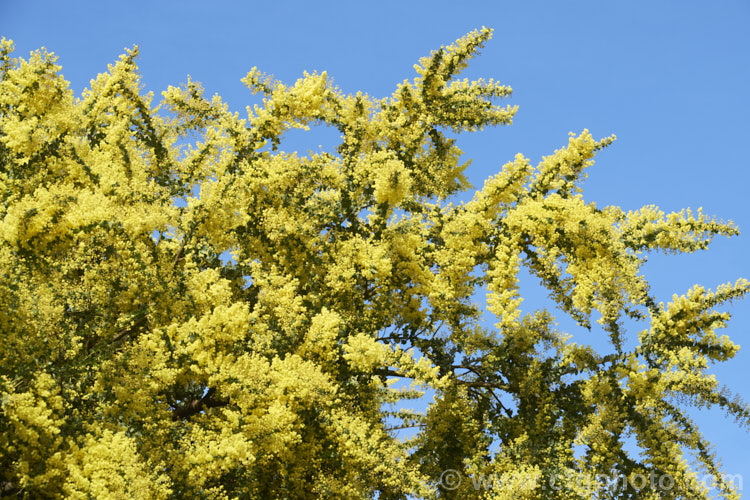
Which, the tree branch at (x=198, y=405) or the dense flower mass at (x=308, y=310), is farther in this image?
the tree branch at (x=198, y=405)

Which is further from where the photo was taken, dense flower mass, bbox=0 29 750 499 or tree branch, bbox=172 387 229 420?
tree branch, bbox=172 387 229 420

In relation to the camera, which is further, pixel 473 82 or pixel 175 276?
pixel 473 82

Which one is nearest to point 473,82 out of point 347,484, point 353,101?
point 353,101

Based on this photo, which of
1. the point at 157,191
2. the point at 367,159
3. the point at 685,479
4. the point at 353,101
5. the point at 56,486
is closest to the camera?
the point at 56,486

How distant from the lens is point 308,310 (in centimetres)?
1332

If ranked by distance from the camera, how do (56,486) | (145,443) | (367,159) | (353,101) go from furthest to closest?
(353,101) < (367,159) < (145,443) < (56,486)

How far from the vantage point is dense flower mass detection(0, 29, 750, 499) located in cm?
1020

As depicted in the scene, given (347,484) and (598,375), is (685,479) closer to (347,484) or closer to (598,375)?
(598,375)

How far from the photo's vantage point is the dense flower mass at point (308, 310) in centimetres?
1020

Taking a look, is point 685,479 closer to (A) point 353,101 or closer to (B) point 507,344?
(B) point 507,344

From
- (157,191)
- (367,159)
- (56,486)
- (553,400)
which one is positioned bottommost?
(56,486)

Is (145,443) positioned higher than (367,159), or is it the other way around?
(367,159)

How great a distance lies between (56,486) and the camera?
941cm

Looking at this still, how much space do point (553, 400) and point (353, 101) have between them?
783 cm
